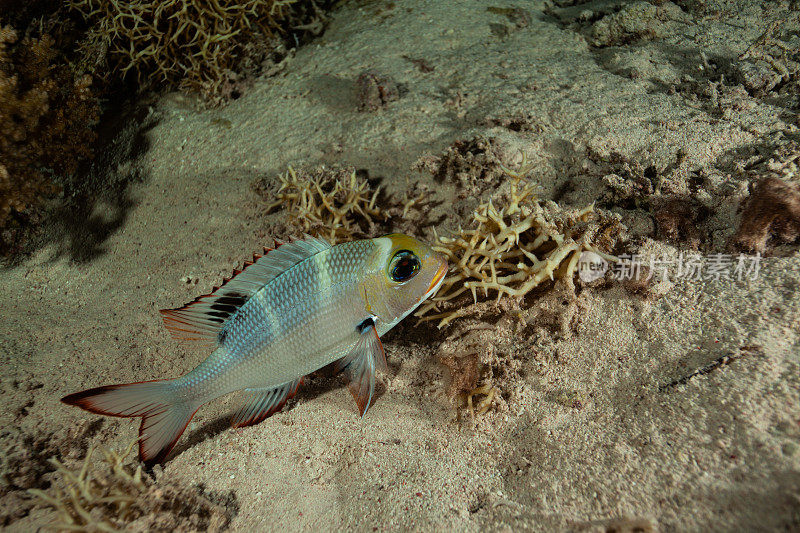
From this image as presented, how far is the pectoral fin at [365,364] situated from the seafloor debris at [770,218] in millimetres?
2369

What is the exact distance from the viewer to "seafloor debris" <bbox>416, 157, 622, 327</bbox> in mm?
2744

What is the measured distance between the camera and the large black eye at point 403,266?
232cm

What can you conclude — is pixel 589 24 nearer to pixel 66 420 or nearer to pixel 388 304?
pixel 388 304

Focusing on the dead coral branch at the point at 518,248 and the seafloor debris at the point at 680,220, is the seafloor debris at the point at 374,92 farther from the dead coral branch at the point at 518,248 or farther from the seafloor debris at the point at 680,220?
the seafloor debris at the point at 680,220

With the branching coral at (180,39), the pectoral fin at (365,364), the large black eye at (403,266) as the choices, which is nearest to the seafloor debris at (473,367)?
the pectoral fin at (365,364)

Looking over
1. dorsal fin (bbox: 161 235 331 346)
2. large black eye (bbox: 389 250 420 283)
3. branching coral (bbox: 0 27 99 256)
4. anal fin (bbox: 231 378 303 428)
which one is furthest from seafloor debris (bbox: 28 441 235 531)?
branching coral (bbox: 0 27 99 256)

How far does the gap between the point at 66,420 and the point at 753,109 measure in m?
5.89

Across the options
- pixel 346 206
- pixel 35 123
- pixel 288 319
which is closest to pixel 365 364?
pixel 288 319

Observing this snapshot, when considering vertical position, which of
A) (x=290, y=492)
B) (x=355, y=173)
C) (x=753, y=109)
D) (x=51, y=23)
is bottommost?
(x=290, y=492)

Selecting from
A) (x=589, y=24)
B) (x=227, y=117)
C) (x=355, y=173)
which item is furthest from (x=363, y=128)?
(x=589, y=24)

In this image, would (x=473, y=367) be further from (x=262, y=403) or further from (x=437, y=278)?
(x=262, y=403)

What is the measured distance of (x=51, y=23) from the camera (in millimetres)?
5211

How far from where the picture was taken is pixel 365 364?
2414mm

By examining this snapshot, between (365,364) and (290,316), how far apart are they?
0.52 meters
